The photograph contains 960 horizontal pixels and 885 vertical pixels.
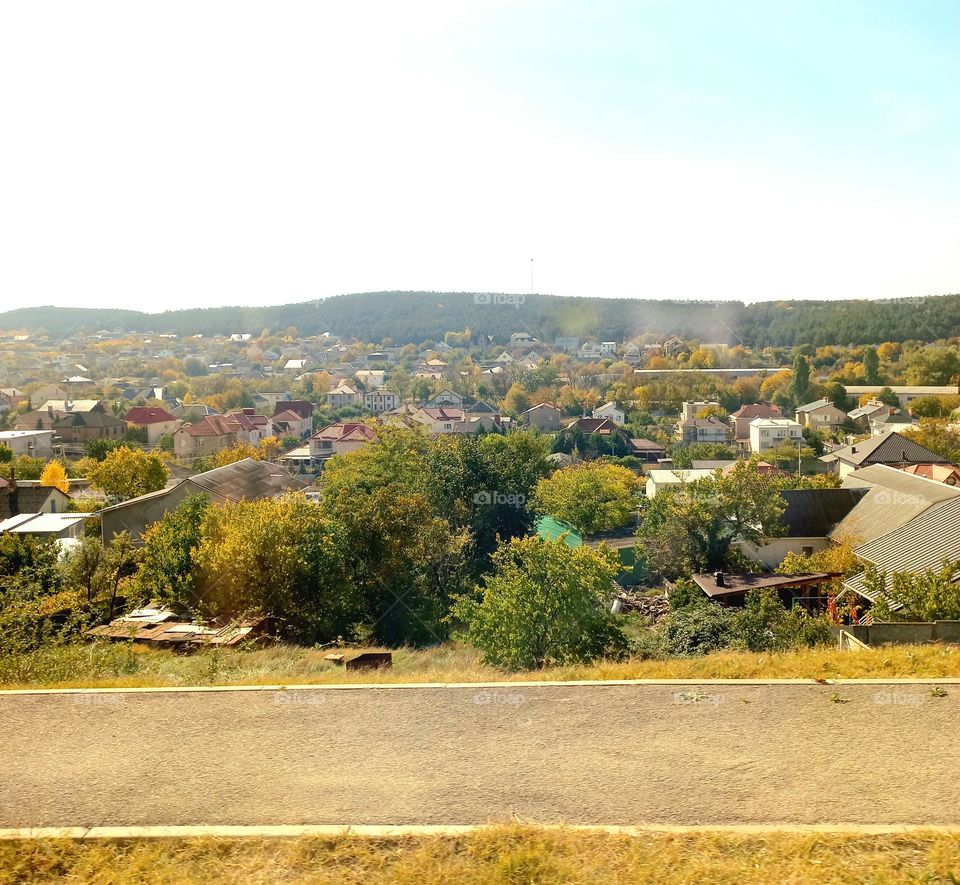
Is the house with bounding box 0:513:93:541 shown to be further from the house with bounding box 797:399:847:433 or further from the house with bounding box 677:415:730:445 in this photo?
the house with bounding box 797:399:847:433

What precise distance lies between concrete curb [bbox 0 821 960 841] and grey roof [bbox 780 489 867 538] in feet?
60.5

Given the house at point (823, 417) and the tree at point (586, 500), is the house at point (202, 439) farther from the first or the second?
the house at point (823, 417)

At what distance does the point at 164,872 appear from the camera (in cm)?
350

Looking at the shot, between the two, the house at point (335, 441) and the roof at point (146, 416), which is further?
the roof at point (146, 416)

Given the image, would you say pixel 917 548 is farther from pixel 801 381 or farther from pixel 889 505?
pixel 801 381

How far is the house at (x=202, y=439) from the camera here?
176ft

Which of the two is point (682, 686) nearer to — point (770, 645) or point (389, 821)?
point (389, 821)

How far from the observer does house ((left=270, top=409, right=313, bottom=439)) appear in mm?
64875

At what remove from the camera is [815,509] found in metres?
21.8

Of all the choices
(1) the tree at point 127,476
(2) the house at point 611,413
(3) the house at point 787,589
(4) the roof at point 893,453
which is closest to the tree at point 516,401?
(2) the house at point 611,413

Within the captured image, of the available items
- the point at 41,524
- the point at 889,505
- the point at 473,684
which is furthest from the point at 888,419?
the point at 473,684

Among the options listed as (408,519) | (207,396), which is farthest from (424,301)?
(408,519)

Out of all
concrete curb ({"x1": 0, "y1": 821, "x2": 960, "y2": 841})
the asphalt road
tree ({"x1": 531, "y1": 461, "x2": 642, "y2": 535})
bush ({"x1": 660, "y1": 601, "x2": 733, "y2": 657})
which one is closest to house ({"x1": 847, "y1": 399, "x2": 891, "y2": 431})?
tree ({"x1": 531, "y1": 461, "x2": 642, "y2": 535})

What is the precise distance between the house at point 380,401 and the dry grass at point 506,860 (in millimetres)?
73754
